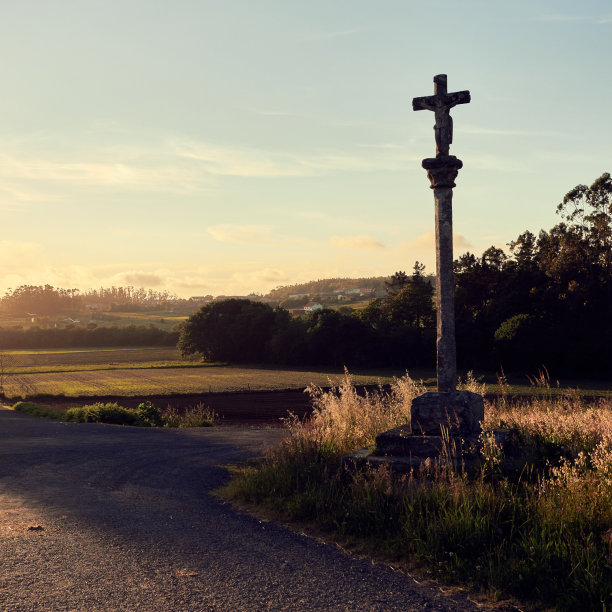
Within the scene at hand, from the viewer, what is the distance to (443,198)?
10.7 m

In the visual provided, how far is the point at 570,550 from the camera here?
5.85m

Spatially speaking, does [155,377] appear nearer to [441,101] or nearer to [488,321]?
[488,321]

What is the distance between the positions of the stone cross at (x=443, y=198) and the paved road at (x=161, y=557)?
15.6 ft

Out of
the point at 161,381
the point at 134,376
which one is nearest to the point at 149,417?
the point at 161,381

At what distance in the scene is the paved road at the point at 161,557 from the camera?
5.44 meters

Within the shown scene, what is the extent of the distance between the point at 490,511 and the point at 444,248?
5.23m

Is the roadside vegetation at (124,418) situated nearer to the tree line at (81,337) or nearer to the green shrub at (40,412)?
the green shrub at (40,412)

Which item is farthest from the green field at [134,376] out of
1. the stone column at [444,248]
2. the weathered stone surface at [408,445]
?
the weathered stone surface at [408,445]

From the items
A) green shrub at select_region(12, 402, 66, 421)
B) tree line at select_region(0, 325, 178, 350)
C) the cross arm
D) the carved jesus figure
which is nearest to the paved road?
the carved jesus figure

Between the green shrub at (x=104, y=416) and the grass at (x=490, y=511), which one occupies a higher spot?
the grass at (x=490, y=511)

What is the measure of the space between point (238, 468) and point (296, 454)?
2387mm

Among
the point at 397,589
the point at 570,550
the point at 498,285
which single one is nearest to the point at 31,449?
the point at 397,589

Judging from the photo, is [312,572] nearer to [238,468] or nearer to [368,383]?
[238,468]

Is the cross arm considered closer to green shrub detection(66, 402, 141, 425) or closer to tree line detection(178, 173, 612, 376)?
green shrub detection(66, 402, 141, 425)
